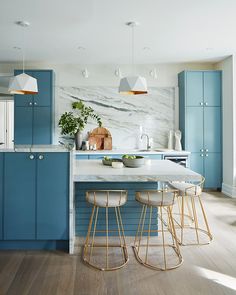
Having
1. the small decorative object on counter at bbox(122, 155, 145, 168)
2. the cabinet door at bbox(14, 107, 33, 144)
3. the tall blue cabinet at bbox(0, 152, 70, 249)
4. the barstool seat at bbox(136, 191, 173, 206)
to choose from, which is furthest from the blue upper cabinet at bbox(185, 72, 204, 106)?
the tall blue cabinet at bbox(0, 152, 70, 249)

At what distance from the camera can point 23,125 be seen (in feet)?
17.1

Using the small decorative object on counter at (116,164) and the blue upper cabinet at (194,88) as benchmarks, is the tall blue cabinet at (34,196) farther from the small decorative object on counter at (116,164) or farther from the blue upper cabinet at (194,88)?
the blue upper cabinet at (194,88)

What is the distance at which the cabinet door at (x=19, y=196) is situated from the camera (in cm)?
268

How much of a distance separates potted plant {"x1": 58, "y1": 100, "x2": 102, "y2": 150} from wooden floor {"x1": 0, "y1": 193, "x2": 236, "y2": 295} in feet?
9.66

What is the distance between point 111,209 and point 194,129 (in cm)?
300

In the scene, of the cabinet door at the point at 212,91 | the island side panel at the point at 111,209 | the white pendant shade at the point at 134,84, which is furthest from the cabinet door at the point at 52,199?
the cabinet door at the point at 212,91

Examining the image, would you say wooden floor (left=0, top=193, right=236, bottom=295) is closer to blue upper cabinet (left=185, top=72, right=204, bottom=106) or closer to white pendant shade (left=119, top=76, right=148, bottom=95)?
white pendant shade (left=119, top=76, right=148, bottom=95)

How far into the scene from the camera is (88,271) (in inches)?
92.7

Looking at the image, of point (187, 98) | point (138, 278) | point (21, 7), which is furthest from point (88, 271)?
point (187, 98)

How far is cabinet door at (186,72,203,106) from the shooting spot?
5379mm

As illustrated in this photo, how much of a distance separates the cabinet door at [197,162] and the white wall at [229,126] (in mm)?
435

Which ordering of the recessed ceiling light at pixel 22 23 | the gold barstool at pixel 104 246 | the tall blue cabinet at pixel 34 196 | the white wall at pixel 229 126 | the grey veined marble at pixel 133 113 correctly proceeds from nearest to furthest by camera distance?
the gold barstool at pixel 104 246 → the tall blue cabinet at pixel 34 196 → the recessed ceiling light at pixel 22 23 → the white wall at pixel 229 126 → the grey veined marble at pixel 133 113

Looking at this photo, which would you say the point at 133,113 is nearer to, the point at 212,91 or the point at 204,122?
the point at 204,122

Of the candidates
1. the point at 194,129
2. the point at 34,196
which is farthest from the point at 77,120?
the point at 34,196
